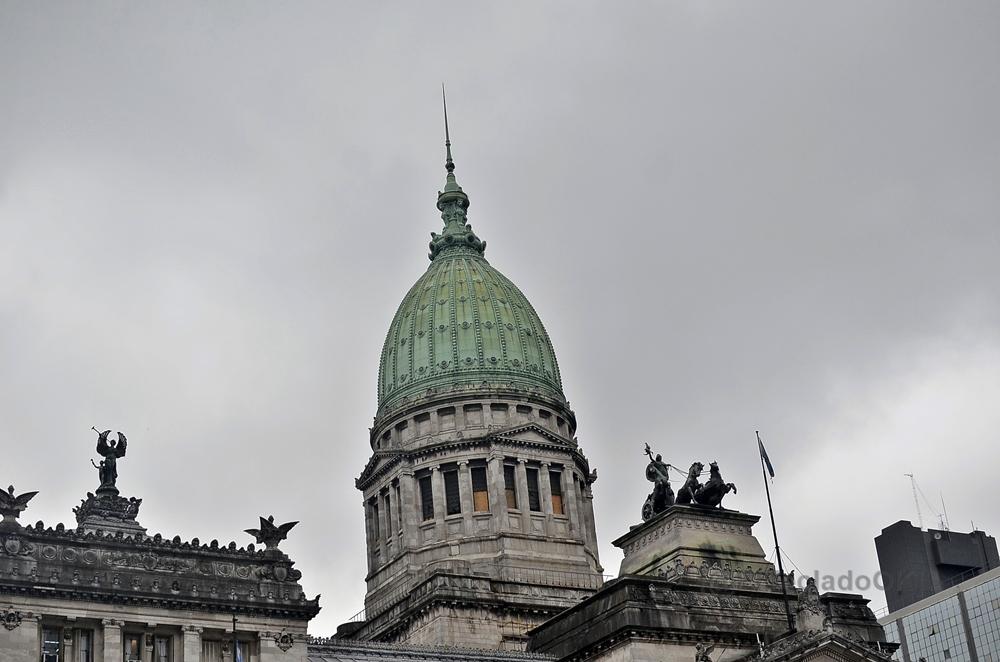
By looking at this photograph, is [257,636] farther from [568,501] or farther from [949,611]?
[949,611]

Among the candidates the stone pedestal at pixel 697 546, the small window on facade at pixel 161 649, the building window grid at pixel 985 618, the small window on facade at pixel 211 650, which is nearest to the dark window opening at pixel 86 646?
the small window on facade at pixel 161 649

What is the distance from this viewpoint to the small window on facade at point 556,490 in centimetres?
11656

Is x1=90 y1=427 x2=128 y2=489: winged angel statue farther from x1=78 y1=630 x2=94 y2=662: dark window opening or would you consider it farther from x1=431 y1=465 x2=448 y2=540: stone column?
x1=431 y1=465 x2=448 y2=540: stone column

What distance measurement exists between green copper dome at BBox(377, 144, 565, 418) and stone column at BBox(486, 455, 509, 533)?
579 cm

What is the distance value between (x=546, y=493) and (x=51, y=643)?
51.2 metres

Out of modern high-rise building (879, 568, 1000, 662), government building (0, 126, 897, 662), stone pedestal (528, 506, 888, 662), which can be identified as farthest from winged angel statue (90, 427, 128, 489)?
modern high-rise building (879, 568, 1000, 662)

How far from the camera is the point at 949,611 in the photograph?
135000mm

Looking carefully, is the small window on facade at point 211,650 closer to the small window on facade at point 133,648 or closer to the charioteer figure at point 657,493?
the small window on facade at point 133,648

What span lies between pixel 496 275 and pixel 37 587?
6253 centimetres

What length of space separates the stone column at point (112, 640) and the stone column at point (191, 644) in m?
2.83

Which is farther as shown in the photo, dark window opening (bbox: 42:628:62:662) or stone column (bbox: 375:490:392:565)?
stone column (bbox: 375:490:392:565)

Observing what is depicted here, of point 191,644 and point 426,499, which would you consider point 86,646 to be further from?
point 426,499

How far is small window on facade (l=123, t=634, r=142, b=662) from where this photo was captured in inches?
2800

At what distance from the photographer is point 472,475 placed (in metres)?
116
